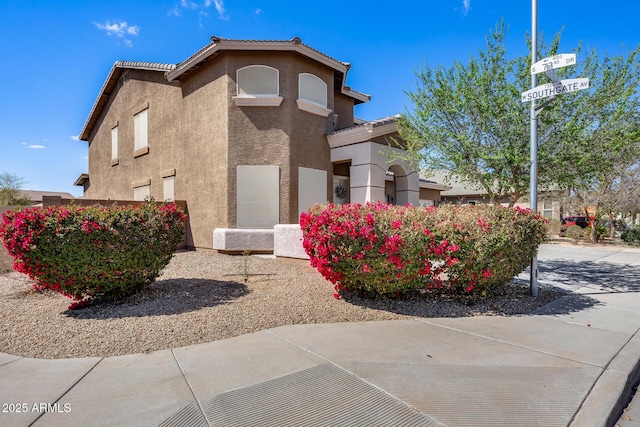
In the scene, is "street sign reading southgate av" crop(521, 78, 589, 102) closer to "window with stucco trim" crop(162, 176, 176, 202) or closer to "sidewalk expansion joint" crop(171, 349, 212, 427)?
"sidewalk expansion joint" crop(171, 349, 212, 427)

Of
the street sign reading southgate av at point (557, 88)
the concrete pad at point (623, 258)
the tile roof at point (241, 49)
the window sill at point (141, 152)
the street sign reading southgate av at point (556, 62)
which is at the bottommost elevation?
the concrete pad at point (623, 258)

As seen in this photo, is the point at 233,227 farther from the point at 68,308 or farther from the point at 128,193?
the point at 128,193

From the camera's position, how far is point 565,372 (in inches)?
151

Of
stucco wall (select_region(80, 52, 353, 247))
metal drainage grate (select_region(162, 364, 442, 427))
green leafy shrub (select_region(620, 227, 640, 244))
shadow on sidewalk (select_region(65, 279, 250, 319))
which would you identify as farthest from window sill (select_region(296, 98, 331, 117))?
green leafy shrub (select_region(620, 227, 640, 244))

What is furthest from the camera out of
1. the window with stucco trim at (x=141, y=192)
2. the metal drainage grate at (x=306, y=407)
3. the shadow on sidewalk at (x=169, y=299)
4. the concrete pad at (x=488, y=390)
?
the window with stucco trim at (x=141, y=192)

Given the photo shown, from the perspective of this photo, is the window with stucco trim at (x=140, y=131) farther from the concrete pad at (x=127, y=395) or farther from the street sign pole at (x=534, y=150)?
the street sign pole at (x=534, y=150)

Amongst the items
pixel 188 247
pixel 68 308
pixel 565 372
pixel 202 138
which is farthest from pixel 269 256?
pixel 565 372

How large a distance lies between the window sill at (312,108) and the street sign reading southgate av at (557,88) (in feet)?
22.3

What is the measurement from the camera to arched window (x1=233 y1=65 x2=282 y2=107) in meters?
11.8

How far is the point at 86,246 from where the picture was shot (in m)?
5.59

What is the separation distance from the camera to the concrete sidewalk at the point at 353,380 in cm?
302

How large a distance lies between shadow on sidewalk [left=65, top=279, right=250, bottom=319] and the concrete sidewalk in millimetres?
1476

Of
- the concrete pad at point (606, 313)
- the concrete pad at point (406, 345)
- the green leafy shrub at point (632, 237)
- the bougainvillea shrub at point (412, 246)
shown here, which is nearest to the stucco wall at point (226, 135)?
the bougainvillea shrub at point (412, 246)

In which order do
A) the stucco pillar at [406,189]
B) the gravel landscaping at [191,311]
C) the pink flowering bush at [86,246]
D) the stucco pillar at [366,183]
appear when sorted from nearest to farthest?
the gravel landscaping at [191,311], the pink flowering bush at [86,246], the stucco pillar at [366,183], the stucco pillar at [406,189]
